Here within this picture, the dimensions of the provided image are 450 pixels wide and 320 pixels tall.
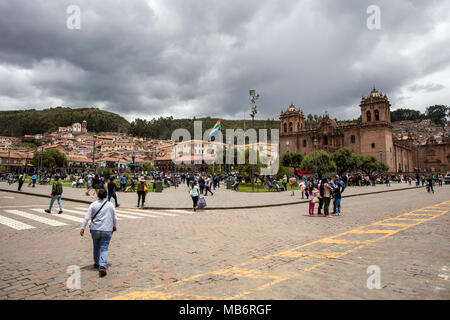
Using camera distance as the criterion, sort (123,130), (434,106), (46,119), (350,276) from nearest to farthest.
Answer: (350,276), (434,106), (46,119), (123,130)

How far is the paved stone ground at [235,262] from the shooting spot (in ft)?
12.0

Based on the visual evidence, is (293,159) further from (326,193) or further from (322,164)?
(326,193)

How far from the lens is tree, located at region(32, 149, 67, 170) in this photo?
73488mm

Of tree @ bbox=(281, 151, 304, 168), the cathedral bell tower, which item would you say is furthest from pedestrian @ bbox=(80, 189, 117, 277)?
the cathedral bell tower

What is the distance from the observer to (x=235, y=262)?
16.3ft

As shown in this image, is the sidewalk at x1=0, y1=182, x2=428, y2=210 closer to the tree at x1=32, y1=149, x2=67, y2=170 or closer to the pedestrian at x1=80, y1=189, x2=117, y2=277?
the pedestrian at x1=80, y1=189, x2=117, y2=277

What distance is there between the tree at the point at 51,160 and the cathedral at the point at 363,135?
63804 millimetres

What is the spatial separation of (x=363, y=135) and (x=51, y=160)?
265 ft

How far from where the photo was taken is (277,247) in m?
5.99

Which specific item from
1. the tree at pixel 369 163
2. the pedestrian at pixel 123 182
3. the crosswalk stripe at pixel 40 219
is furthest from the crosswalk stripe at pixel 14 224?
the tree at pixel 369 163

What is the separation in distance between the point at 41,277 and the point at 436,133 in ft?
536

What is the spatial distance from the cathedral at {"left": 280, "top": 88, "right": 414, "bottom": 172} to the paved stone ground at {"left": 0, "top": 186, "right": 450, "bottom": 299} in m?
59.8
